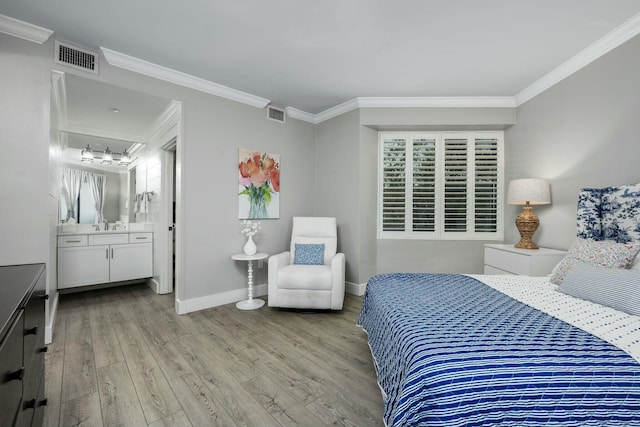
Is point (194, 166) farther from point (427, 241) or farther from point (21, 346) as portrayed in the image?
point (427, 241)

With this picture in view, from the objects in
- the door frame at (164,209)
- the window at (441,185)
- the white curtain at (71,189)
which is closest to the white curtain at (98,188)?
the white curtain at (71,189)

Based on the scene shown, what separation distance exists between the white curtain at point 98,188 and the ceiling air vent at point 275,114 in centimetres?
294

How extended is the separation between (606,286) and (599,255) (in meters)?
0.47

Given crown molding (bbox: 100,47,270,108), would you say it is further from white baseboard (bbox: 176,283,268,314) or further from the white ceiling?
white baseboard (bbox: 176,283,268,314)

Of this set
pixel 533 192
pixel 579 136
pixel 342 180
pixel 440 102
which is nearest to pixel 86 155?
pixel 342 180

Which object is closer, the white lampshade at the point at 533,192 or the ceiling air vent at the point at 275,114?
the white lampshade at the point at 533,192

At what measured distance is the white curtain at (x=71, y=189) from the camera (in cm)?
409

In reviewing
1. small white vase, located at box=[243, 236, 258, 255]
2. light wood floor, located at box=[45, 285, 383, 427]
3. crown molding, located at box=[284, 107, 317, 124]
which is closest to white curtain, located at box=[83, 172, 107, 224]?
light wood floor, located at box=[45, 285, 383, 427]

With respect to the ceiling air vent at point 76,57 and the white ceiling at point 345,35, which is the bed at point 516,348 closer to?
the white ceiling at point 345,35

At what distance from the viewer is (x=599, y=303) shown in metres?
1.63

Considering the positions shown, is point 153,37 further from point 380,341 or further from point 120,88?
point 380,341

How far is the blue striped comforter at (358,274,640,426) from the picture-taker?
0.94 meters

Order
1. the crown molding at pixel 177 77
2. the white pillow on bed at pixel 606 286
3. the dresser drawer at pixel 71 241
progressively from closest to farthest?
the white pillow on bed at pixel 606 286 < the crown molding at pixel 177 77 < the dresser drawer at pixel 71 241

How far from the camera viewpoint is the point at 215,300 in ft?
11.0
